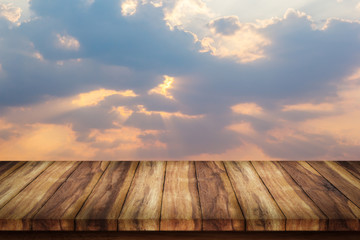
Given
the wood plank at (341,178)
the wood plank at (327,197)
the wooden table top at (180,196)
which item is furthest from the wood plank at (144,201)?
the wood plank at (341,178)

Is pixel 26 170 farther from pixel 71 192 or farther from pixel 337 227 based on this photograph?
pixel 337 227

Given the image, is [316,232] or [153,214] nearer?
[153,214]

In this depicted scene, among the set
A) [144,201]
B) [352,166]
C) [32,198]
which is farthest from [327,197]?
[32,198]

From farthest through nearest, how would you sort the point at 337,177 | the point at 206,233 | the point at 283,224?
the point at 337,177 → the point at 206,233 → the point at 283,224

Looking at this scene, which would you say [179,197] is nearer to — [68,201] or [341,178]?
[68,201]

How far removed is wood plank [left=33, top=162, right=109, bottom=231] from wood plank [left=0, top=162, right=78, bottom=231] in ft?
0.12

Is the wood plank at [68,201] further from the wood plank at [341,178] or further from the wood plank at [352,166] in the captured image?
the wood plank at [352,166]

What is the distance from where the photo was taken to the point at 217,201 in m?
1.69

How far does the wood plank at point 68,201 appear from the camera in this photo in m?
1.52

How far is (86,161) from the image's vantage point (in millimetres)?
2389

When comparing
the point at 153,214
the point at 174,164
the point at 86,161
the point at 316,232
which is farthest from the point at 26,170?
the point at 316,232

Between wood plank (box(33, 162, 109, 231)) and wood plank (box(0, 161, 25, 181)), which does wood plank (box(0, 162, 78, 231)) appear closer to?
wood plank (box(33, 162, 109, 231))

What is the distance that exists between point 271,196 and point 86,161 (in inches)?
49.8

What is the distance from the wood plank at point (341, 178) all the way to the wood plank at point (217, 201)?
0.61 metres
